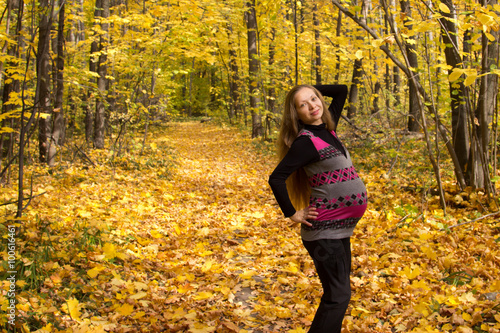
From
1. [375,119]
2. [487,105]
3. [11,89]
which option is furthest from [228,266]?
[375,119]

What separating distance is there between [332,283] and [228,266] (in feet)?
7.59

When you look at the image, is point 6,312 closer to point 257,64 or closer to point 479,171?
point 479,171

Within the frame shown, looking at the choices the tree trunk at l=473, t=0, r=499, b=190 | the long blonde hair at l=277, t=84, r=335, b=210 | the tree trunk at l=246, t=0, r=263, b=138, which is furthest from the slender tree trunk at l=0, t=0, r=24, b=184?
the tree trunk at l=246, t=0, r=263, b=138

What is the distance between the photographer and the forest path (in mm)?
3203

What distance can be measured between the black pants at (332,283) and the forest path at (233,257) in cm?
84

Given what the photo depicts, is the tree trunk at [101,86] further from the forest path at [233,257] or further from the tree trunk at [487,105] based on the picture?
the tree trunk at [487,105]

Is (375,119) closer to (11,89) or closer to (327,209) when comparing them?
(11,89)

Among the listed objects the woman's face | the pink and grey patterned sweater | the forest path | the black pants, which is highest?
the woman's face

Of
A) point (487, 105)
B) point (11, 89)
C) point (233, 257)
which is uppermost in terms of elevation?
point (11, 89)

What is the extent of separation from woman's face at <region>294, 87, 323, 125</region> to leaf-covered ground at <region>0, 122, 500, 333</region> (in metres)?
1.68

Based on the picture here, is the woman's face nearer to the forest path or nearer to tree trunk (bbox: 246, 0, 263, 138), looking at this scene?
the forest path

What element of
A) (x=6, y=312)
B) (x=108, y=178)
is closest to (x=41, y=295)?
(x=6, y=312)

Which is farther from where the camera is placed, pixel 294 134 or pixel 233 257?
pixel 233 257

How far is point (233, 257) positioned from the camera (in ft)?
15.3
